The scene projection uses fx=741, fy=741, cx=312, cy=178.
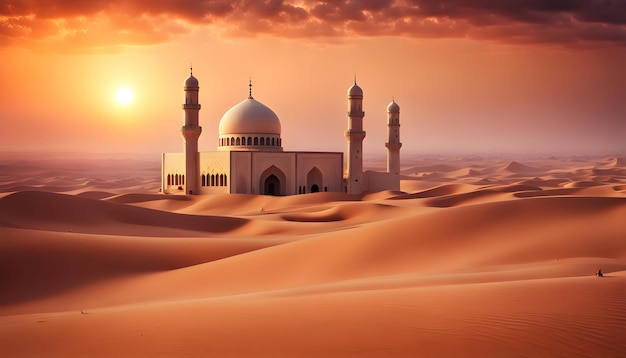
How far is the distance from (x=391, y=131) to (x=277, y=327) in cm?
4307

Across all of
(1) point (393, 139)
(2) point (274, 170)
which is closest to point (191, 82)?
(2) point (274, 170)

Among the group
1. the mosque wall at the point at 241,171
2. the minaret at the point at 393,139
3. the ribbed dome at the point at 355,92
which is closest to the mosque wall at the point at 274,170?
the mosque wall at the point at 241,171

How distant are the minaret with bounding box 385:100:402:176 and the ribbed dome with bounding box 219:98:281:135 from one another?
746 centimetres

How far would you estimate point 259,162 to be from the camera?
44656 millimetres

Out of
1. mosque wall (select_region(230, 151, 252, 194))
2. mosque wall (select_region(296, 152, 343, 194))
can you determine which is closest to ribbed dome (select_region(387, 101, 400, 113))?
mosque wall (select_region(296, 152, 343, 194))

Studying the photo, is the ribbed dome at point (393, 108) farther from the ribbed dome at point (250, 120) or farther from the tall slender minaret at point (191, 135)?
the tall slender minaret at point (191, 135)

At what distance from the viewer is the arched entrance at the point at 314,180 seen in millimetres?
47219

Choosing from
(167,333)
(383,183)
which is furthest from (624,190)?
(167,333)

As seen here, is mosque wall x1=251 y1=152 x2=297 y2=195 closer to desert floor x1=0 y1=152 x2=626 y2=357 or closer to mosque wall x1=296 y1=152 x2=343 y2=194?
mosque wall x1=296 y1=152 x2=343 y2=194

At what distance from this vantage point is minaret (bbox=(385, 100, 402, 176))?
48.9 metres

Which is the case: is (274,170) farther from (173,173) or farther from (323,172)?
(173,173)

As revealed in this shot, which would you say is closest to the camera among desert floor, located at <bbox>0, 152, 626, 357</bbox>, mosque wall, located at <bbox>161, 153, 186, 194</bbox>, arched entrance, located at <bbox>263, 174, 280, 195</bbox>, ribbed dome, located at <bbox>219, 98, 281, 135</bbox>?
desert floor, located at <bbox>0, 152, 626, 357</bbox>

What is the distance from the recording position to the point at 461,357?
6168 millimetres

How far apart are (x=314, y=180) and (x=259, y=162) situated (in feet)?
14.7
